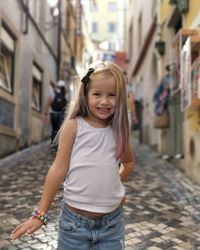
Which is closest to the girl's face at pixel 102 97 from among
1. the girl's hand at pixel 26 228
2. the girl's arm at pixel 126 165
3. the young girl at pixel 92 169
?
the young girl at pixel 92 169

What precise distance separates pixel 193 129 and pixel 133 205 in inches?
92.0

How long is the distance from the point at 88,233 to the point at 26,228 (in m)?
0.29

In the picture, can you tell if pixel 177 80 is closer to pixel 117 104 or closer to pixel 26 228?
pixel 117 104

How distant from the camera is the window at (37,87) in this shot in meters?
13.0

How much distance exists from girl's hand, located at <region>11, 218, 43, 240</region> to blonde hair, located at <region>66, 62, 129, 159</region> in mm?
502

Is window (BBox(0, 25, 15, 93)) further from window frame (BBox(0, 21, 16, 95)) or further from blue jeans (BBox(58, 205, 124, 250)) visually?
blue jeans (BBox(58, 205, 124, 250))

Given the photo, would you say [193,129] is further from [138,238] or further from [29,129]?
[29,129]

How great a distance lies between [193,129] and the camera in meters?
6.97

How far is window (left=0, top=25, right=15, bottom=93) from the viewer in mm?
9367

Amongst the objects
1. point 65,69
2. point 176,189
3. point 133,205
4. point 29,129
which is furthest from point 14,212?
point 65,69

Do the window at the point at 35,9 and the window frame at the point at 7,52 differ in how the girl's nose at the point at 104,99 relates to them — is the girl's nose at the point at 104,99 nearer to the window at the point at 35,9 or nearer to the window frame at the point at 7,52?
the window frame at the point at 7,52

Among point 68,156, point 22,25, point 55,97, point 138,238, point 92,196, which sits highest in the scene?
point 22,25

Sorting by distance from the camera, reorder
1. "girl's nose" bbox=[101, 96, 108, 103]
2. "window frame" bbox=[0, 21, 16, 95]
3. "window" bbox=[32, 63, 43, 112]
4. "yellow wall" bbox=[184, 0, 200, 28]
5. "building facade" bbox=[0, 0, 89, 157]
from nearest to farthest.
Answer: "girl's nose" bbox=[101, 96, 108, 103]
"yellow wall" bbox=[184, 0, 200, 28]
"window frame" bbox=[0, 21, 16, 95]
"building facade" bbox=[0, 0, 89, 157]
"window" bbox=[32, 63, 43, 112]

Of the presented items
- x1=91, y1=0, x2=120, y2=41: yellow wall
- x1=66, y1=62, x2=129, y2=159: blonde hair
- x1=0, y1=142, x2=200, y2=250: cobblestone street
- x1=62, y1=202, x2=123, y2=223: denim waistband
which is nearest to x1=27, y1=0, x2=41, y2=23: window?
x1=0, y1=142, x2=200, y2=250: cobblestone street
